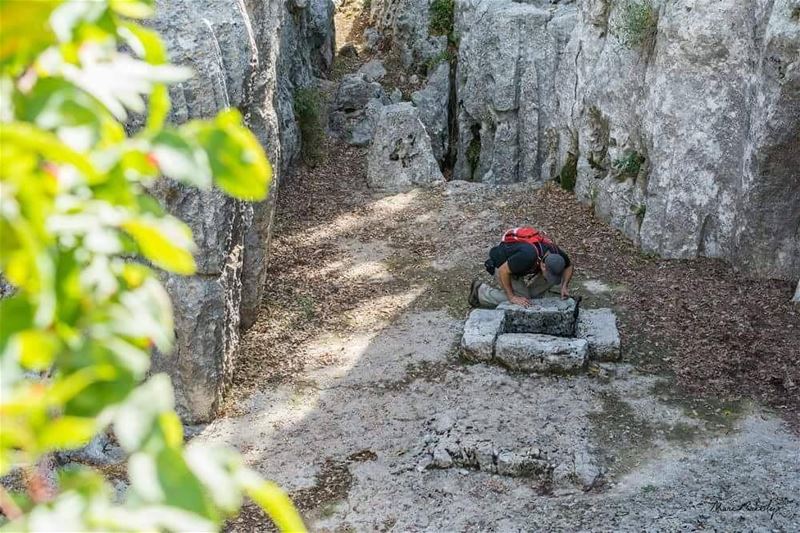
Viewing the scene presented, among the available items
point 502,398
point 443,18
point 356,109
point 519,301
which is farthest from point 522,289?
point 443,18

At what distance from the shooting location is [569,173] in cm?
1077

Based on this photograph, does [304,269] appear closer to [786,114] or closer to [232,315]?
[232,315]

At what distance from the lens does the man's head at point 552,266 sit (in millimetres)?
7461

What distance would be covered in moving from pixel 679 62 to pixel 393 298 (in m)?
3.33

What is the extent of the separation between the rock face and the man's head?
2.31 m

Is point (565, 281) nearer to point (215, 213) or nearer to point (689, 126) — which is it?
point (689, 126)

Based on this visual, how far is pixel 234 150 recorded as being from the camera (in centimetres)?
114

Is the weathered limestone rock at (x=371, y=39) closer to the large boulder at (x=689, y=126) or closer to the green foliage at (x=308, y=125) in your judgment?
the green foliage at (x=308, y=125)

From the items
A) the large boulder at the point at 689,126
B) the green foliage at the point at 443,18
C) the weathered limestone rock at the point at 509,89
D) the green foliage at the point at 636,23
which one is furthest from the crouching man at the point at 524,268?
the green foliage at the point at 443,18

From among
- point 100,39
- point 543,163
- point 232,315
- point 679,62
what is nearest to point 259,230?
point 232,315

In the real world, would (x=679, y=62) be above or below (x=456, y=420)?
above

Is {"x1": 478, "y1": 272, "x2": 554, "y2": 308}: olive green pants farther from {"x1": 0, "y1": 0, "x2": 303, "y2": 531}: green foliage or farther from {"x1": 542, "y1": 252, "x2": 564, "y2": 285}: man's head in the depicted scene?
{"x1": 0, "y1": 0, "x2": 303, "y2": 531}: green foliage

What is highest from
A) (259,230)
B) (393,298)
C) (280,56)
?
(280,56)

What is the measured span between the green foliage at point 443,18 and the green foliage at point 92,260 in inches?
564
